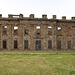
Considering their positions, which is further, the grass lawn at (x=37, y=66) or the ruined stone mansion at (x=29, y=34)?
the ruined stone mansion at (x=29, y=34)

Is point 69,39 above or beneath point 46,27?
beneath

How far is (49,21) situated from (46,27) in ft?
4.92

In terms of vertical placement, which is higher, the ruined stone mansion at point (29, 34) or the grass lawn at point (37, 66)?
the ruined stone mansion at point (29, 34)

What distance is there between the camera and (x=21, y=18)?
2136 cm

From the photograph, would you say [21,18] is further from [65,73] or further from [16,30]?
[65,73]

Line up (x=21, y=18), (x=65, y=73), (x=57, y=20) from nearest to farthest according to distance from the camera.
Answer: (x=65, y=73) < (x=21, y=18) < (x=57, y=20)

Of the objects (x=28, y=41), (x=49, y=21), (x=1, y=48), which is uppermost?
(x=49, y=21)

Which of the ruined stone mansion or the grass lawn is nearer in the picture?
the grass lawn

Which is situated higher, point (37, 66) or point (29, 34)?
point (29, 34)

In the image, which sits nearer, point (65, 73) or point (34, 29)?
point (65, 73)

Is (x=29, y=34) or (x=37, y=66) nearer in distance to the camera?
(x=37, y=66)

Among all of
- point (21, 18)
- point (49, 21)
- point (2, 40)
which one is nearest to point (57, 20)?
point (49, 21)

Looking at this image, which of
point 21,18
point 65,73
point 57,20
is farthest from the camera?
point 57,20

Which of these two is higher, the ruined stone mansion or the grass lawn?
the ruined stone mansion
